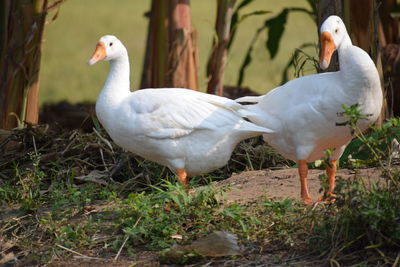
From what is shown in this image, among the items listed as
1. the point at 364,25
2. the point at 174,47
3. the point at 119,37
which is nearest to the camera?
the point at 364,25

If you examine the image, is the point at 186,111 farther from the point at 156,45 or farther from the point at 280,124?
the point at 156,45

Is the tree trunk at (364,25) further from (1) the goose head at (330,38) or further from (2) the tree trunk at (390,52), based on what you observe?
(1) the goose head at (330,38)

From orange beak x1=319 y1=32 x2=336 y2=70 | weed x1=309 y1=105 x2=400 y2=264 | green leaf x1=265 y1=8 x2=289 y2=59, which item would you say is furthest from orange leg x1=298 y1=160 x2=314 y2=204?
green leaf x1=265 y1=8 x2=289 y2=59

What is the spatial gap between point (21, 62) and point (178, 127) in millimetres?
2171

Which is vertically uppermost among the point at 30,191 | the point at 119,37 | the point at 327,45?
the point at 327,45

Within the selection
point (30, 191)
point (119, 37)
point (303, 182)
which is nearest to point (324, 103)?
point (303, 182)

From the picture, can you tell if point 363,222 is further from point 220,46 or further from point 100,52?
point 220,46

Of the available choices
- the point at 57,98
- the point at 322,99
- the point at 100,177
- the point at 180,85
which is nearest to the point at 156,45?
the point at 180,85

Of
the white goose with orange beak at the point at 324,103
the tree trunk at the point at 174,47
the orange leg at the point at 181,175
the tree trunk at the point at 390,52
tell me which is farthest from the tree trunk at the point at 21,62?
the tree trunk at the point at 390,52

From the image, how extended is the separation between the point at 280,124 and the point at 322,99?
349 mm

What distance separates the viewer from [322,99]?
4.71m

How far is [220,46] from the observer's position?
23.8ft

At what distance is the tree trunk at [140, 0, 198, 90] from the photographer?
7.14 meters

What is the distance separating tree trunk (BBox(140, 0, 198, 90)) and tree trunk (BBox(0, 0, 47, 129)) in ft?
3.51
